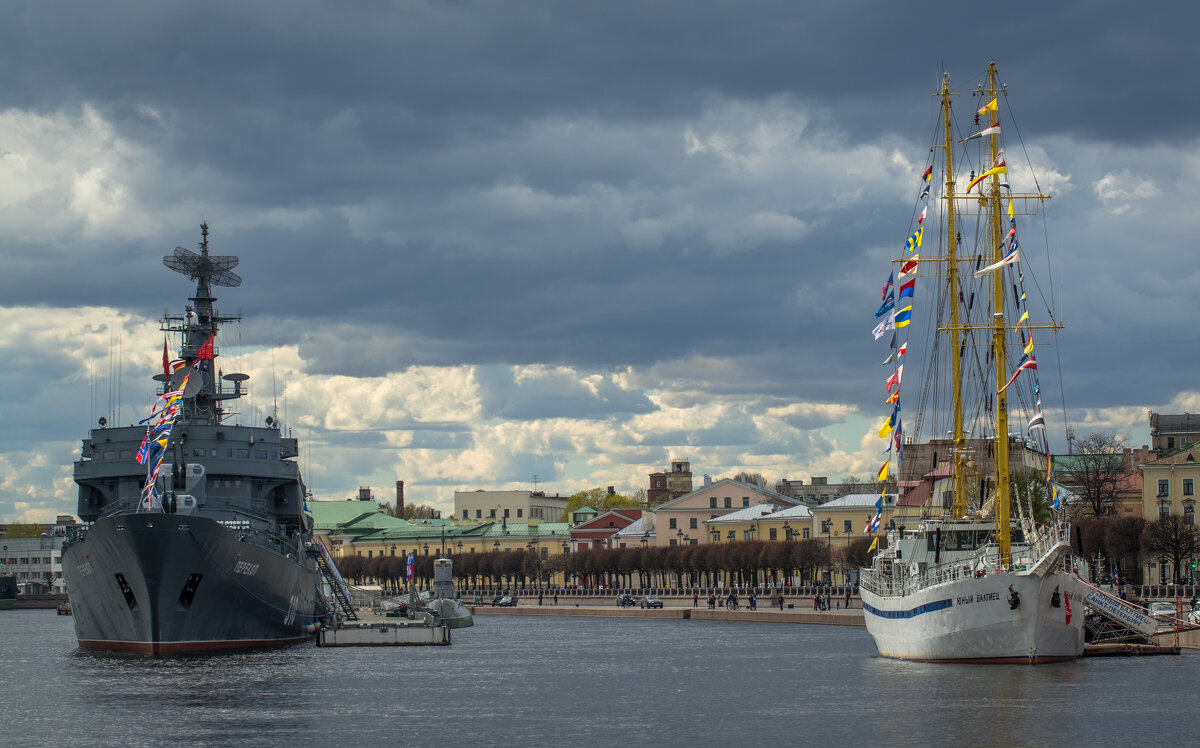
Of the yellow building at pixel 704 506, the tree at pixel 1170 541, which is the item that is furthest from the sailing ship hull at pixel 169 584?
the yellow building at pixel 704 506

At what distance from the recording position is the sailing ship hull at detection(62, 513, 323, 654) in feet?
201

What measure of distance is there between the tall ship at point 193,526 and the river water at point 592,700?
1.98 m

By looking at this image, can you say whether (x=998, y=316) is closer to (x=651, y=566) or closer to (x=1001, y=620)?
(x=1001, y=620)

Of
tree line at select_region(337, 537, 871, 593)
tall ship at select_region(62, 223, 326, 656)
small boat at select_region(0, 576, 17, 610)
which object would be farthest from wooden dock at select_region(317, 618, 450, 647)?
small boat at select_region(0, 576, 17, 610)

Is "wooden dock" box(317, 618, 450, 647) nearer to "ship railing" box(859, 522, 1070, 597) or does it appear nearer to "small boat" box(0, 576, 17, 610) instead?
"ship railing" box(859, 522, 1070, 597)

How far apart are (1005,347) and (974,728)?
844 inches

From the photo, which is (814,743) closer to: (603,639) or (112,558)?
(112,558)

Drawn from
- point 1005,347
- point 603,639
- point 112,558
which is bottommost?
point 603,639

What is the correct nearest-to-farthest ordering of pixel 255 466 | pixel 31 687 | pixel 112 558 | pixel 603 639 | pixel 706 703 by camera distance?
1. pixel 706 703
2. pixel 31 687
3. pixel 112 558
4. pixel 255 466
5. pixel 603 639

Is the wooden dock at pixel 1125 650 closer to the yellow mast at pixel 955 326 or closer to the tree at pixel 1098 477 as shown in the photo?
the yellow mast at pixel 955 326

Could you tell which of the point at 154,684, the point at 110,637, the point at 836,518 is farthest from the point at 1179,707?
the point at 836,518

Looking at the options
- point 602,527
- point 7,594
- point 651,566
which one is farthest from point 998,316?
point 7,594

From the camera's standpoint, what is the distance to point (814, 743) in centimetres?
3750

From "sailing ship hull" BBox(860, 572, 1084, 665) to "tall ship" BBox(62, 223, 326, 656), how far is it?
3005 cm
